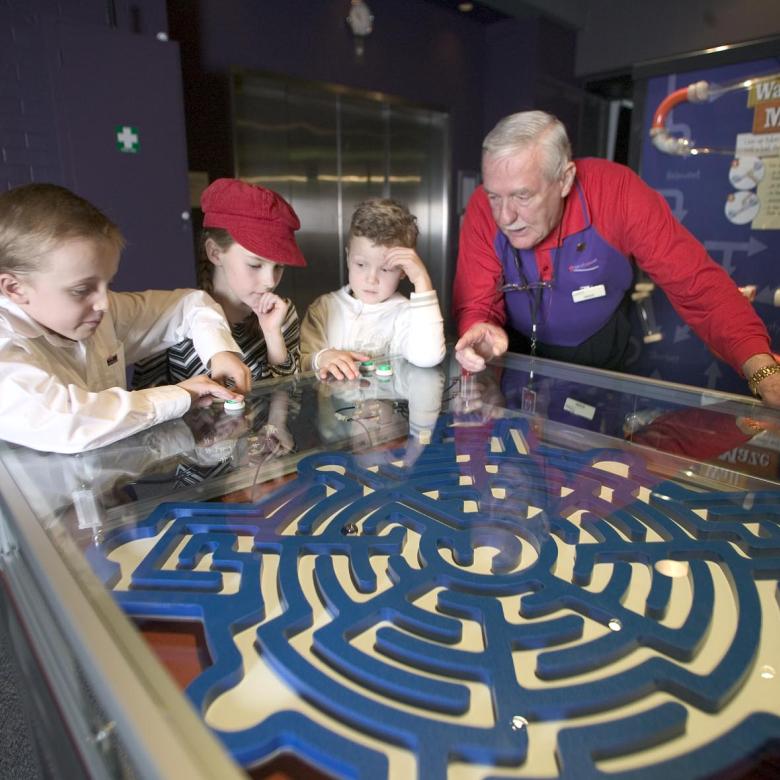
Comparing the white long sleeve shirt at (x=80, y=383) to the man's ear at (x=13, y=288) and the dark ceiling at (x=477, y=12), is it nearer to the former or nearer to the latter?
the man's ear at (x=13, y=288)

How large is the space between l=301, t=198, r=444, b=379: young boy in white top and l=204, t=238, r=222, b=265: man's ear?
1.09 feet

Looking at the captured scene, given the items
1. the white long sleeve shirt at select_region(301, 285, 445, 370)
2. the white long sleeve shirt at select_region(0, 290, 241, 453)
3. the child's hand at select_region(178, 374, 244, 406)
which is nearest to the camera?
the white long sleeve shirt at select_region(0, 290, 241, 453)

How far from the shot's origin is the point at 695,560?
64 centimetres

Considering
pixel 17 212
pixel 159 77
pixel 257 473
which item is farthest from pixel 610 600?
pixel 159 77

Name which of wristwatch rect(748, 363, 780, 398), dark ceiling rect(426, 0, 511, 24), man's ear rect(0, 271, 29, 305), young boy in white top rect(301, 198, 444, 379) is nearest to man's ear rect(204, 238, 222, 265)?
young boy in white top rect(301, 198, 444, 379)

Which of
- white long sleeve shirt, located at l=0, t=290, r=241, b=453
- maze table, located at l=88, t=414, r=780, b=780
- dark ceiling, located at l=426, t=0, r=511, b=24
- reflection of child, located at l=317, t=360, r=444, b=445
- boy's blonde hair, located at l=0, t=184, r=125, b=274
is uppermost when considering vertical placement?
dark ceiling, located at l=426, t=0, r=511, b=24

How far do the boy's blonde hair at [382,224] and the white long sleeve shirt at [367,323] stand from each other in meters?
0.16

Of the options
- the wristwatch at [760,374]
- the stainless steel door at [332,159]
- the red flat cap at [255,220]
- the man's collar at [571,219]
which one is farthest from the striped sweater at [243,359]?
the stainless steel door at [332,159]

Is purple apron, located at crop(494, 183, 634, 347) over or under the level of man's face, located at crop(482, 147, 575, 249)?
under

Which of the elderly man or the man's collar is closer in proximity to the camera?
the elderly man

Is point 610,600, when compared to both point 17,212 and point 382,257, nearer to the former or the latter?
point 17,212

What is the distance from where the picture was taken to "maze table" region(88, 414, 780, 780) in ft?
1.36

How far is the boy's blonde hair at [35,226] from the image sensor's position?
0.98 m

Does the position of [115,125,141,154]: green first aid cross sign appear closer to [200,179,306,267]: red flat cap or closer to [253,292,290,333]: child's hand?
[200,179,306,267]: red flat cap
